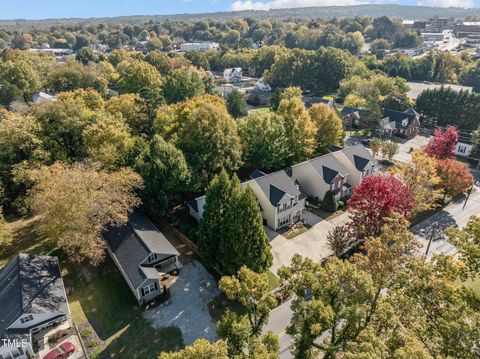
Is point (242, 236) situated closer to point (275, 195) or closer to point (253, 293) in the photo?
point (253, 293)

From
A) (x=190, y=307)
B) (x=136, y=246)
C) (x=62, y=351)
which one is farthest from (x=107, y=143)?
(x=62, y=351)

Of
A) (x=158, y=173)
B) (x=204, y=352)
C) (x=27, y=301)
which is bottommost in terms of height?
(x=27, y=301)

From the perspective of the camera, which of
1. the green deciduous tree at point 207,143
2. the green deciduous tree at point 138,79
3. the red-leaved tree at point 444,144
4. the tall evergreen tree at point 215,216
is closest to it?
the tall evergreen tree at point 215,216

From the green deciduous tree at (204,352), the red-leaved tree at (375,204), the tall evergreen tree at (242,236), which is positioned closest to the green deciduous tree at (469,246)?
the green deciduous tree at (204,352)

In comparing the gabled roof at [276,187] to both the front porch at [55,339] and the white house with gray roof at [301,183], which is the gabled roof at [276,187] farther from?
the front porch at [55,339]

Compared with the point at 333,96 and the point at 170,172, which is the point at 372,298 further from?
the point at 333,96

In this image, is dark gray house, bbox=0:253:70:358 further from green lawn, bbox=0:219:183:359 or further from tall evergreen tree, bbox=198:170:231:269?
tall evergreen tree, bbox=198:170:231:269
